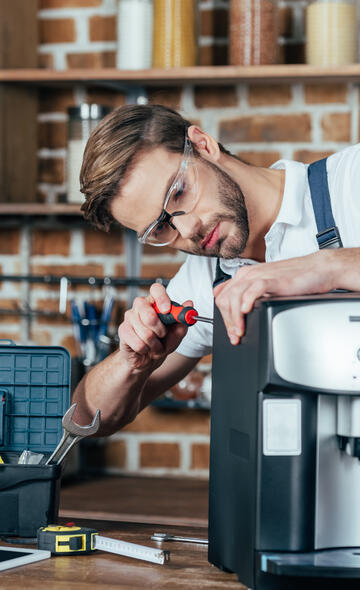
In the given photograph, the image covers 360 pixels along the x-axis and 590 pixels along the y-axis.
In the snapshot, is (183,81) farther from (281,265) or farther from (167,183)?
(281,265)

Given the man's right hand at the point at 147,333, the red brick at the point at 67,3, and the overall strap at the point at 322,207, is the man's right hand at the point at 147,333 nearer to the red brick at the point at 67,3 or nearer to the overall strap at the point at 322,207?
the overall strap at the point at 322,207

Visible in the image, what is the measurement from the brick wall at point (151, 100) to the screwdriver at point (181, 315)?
907 mm

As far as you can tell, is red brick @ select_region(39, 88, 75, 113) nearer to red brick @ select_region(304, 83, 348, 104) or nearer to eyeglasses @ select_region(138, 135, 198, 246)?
red brick @ select_region(304, 83, 348, 104)

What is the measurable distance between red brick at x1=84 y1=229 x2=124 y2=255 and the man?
700mm

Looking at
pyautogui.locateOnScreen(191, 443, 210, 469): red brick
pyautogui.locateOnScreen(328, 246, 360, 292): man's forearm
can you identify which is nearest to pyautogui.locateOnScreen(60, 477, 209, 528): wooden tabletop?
pyautogui.locateOnScreen(191, 443, 210, 469): red brick

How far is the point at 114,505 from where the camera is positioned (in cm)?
181

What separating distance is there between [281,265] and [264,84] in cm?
122

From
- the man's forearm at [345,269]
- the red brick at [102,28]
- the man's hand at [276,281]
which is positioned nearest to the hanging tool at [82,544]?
the man's hand at [276,281]

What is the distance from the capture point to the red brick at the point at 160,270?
86.6 inches

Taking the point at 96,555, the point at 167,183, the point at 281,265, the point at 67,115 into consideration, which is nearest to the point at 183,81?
the point at 67,115

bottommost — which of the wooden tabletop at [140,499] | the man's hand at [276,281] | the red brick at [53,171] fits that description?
the wooden tabletop at [140,499]

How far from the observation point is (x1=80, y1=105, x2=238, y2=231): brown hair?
1.40 metres

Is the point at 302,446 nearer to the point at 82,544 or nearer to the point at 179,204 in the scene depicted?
the point at 82,544

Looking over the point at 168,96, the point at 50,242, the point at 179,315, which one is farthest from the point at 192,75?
the point at 179,315
